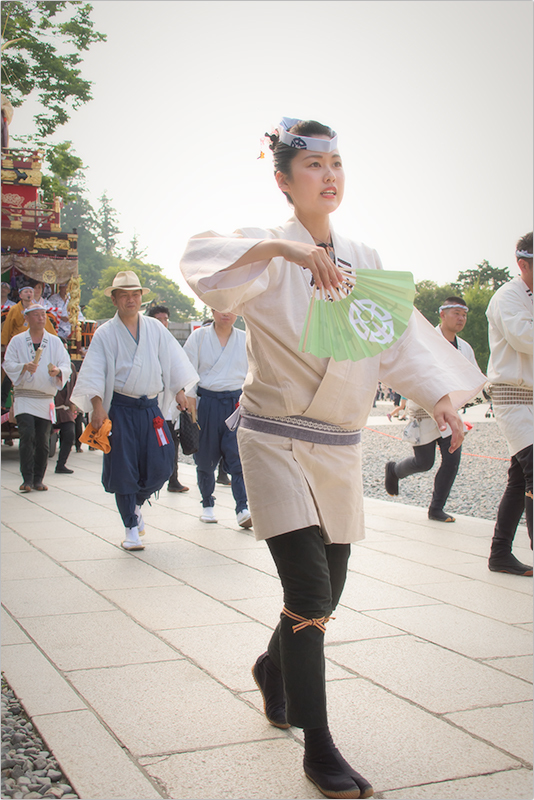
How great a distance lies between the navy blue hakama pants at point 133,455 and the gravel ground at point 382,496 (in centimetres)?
260

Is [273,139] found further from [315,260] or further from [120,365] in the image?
[120,365]

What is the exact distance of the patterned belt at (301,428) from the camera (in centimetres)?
236

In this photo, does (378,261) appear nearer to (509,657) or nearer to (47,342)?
(509,657)

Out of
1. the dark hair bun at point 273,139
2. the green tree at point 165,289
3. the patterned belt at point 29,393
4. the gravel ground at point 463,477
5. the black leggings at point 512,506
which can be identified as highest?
the green tree at point 165,289

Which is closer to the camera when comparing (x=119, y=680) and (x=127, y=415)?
(x=119, y=680)

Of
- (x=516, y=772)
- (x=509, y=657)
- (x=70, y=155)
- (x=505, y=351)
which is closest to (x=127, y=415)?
(x=505, y=351)

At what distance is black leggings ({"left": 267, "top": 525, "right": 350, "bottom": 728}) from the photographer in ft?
7.09

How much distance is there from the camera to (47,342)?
8.77m

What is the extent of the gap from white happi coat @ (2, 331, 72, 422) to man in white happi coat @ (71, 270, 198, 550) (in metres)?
3.34

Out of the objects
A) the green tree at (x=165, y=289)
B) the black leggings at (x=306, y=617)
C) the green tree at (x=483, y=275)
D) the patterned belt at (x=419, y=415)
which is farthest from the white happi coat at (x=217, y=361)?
the green tree at (x=165, y=289)

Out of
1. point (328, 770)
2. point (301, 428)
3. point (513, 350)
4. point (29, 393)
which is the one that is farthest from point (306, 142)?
point (29, 393)

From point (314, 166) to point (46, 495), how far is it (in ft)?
21.2

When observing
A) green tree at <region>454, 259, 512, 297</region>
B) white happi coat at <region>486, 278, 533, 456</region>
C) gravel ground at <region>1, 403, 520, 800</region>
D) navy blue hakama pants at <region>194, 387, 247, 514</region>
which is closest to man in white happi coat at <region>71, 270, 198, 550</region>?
navy blue hakama pants at <region>194, 387, 247, 514</region>

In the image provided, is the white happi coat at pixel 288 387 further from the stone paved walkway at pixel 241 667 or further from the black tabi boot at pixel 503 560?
the black tabi boot at pixel 503 560
